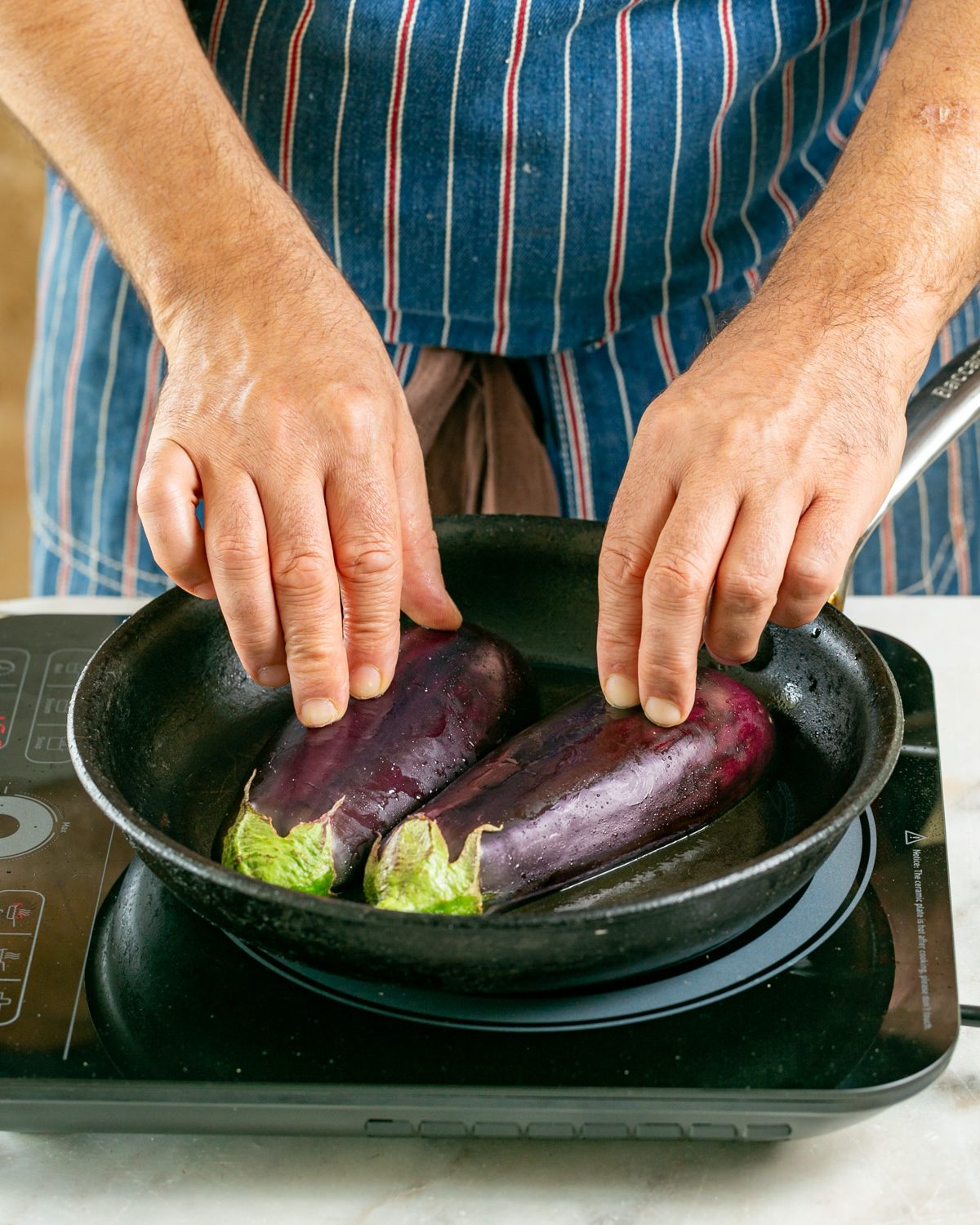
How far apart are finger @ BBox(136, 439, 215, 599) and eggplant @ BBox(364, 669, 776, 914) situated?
0.79ft

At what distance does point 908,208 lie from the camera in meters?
1.00

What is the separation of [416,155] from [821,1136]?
1.00 meters

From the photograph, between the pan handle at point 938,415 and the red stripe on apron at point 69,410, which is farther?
the red stripe on apron at point 69,410

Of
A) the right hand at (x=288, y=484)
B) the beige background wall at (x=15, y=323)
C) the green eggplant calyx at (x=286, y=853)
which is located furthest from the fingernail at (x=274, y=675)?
the beige background wall at (x=15, y=323)

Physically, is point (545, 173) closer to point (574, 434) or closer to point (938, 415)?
point (574, 434)

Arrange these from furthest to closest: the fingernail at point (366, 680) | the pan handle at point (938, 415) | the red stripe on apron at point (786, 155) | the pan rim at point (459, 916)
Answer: the red stripe on apron at point (786, 155) < the pan handle at point (938, 415) < the fingernail at point (366, 680) < the pan rim at point (459, 916)

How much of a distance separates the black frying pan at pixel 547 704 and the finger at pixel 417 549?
0.41 ft

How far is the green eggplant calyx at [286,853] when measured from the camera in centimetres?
83

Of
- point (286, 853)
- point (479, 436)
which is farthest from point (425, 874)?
point (479, 436)

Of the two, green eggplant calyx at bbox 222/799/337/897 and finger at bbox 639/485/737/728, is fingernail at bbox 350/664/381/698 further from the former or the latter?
finger at bbox 639/485/737/728

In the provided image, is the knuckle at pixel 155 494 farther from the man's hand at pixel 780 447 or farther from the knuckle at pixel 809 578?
the knuckle at pixel 809 578

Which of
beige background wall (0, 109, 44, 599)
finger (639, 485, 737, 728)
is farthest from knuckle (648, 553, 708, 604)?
beige background wall (0, 109, 44, 599)

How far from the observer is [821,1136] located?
0.74 metres

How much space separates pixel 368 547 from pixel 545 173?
0.61 meters
